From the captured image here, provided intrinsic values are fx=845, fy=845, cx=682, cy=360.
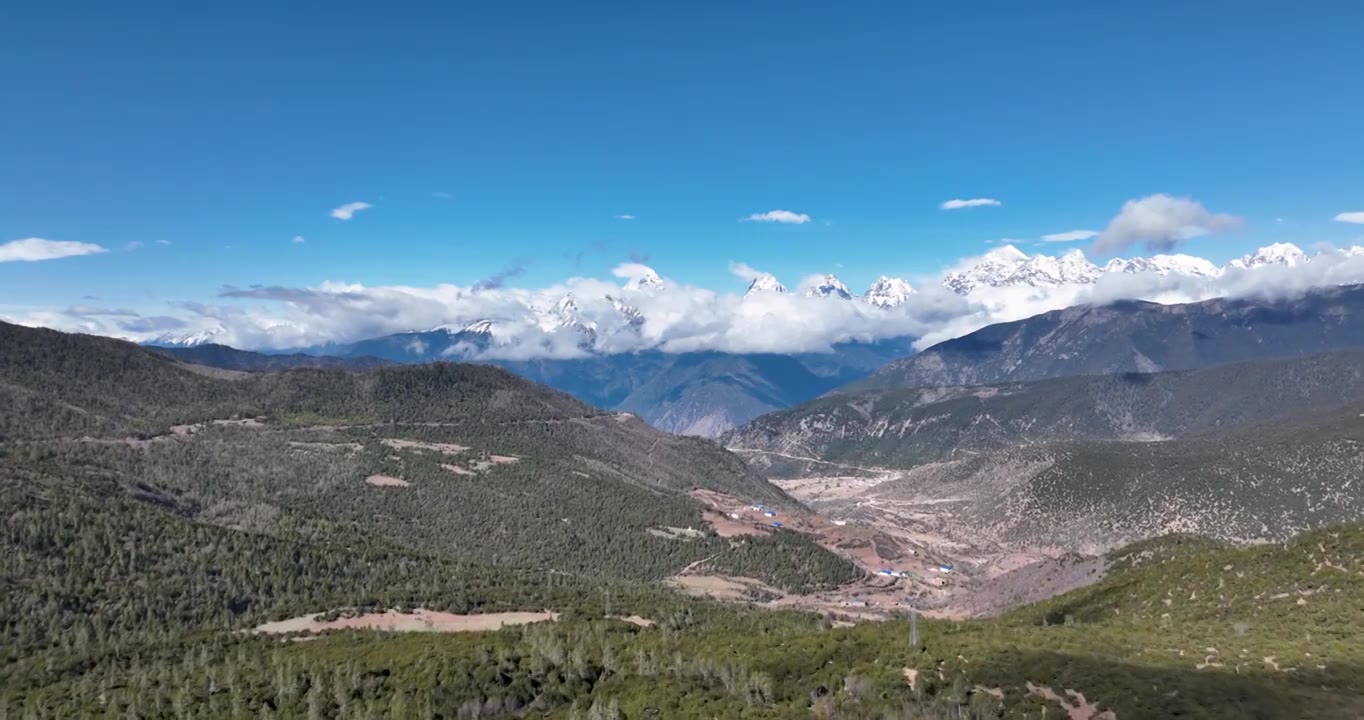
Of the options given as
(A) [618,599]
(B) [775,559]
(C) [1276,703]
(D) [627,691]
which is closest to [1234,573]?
(C) [1276,703]

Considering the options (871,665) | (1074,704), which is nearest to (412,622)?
(871,665)

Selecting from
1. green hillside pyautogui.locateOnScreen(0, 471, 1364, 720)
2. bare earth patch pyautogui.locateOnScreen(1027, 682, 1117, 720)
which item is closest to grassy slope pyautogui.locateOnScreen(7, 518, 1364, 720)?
green hillside pyautogui.locateOnScreen(0, 471, 1364, 720)

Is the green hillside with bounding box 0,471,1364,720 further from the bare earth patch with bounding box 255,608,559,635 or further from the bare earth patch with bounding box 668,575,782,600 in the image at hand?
the bare earth patch with bounding box 668,575,782,600

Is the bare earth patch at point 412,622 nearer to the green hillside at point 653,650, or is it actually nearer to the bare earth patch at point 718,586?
the green hillside at point 653,650

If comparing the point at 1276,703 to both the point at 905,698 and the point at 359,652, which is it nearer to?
the point at 905,698

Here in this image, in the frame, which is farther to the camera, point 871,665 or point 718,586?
point 718,586

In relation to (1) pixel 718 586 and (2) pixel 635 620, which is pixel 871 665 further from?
(1) pixel 718 586

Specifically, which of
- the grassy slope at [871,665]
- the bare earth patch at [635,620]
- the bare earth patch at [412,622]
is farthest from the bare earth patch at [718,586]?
the grassy slope at [871,665]

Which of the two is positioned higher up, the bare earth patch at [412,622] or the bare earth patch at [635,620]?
the bare earth patch at [635,620]
